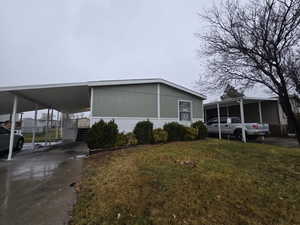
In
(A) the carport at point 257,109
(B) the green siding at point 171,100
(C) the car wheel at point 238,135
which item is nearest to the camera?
(B) the green siding at point 171,100

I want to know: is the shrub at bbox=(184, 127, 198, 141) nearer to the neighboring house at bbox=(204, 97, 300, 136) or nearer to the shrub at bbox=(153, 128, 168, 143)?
the shrub at bbox=(153, 128, 168, 143)

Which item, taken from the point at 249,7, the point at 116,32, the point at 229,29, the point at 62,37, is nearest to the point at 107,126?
the point at 229,29

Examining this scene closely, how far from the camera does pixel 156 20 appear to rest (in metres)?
10.8

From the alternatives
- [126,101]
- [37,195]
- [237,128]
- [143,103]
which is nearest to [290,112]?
[237,128]

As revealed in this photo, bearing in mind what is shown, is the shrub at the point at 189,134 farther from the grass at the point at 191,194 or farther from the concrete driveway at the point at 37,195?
the concrete driveway at the point at 37,195

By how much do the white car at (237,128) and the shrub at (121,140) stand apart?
27.1ft

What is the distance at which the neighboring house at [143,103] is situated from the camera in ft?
26.7

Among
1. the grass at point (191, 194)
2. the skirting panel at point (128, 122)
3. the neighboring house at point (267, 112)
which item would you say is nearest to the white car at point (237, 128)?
the neighboring house at point (267, 112)

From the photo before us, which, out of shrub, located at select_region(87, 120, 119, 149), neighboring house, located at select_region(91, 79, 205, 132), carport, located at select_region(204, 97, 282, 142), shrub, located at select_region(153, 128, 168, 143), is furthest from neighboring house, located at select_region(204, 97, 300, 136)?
shrub, located at select_region(87, 120, 119, 149)

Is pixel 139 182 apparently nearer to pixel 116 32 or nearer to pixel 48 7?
pixel 48 7

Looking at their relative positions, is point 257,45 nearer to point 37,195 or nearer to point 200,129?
point 200,129

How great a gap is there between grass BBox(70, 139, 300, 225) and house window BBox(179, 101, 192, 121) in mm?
5711

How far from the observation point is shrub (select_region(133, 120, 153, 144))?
812 centimetres

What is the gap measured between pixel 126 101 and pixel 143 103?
3.43 ft
